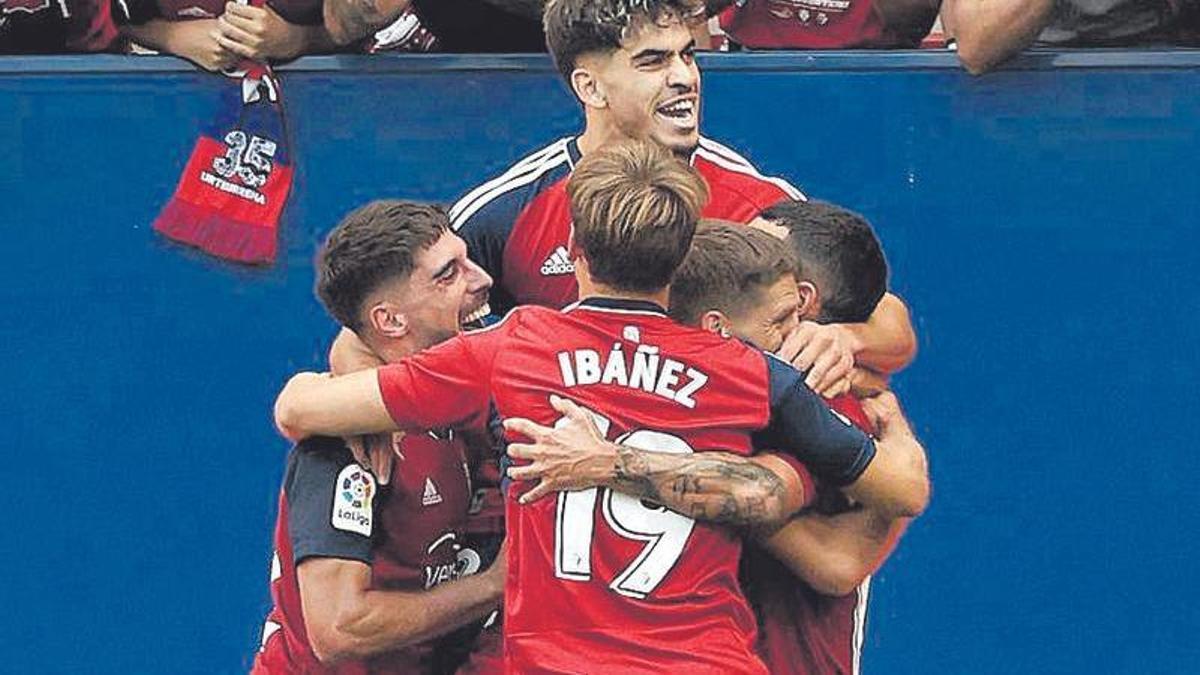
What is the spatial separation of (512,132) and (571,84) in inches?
24.1

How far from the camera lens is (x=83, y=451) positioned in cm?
602

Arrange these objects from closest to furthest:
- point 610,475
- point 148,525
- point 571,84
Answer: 1. point 610,475
2. point 571,84
3. point 148,525

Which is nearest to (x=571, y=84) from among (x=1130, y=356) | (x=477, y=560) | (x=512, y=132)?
(x=512, y=132)

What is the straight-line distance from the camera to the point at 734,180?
16.9 ft

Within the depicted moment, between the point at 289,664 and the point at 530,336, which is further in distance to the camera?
the point at 289,664

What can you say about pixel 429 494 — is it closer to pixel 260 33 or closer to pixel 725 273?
pixel 725 273

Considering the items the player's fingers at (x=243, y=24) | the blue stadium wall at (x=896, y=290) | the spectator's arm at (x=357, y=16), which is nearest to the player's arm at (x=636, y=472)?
the blue stadium wall at (x=896, y=290)

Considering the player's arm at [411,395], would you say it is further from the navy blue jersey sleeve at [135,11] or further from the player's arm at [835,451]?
the navy blue jersey sleeve at [135,11]

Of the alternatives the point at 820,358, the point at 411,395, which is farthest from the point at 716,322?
the point at 411,395

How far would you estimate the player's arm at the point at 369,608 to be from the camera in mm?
4512

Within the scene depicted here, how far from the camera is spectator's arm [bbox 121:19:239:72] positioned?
19.0ft

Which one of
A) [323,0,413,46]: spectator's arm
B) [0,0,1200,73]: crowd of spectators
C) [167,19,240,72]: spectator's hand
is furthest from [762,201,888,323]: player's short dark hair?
[167,19,240,72]: spectator's hand

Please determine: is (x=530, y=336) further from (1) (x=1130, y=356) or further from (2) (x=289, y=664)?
(1) (x=1130, y=356)

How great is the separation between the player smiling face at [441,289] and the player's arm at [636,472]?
1.76ft
